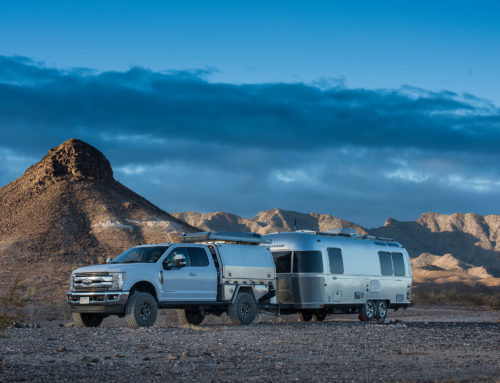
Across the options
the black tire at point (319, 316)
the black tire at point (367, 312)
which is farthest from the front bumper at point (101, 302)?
the black tire at point (367, 312)

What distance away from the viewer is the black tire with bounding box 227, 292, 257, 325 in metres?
21.2

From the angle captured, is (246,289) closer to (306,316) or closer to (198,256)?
(198,256)

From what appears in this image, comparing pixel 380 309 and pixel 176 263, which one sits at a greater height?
pixel 176 263

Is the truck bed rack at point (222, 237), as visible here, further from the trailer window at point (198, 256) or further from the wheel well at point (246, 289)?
the wheel well at point (246, 289)

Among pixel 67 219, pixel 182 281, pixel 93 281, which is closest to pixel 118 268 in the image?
pixel 93 281

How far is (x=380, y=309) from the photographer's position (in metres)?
26.5

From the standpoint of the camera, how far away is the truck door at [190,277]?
19.8 m

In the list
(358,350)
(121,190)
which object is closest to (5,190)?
(121,190)

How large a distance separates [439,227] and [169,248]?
441 ft

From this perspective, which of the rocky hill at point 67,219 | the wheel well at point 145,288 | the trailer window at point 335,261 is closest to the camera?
the wheel well at point 145,288

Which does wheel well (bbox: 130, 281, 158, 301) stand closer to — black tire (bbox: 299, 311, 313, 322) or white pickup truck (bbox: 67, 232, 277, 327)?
white pickup truck (bbox: 67, 232, 277, 327)

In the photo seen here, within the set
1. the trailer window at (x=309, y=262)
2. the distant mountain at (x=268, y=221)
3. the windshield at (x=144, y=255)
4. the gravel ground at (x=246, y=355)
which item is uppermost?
the distant mountain at (x=268, y=221)

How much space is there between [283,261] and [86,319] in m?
6.36

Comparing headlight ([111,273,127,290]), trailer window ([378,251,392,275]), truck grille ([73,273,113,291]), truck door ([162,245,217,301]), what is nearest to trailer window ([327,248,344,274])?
trailer window ([378,251,392,275])
